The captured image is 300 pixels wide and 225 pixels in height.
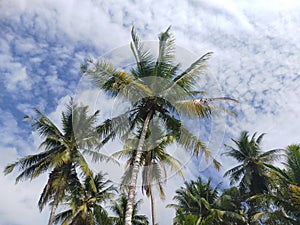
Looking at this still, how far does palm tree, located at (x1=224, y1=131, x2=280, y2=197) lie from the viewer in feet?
96.1

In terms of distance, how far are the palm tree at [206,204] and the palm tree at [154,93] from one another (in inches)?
624

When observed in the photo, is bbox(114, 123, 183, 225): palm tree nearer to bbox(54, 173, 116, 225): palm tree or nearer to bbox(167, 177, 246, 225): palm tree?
bbox(54, 173, 116, 225): palm tree

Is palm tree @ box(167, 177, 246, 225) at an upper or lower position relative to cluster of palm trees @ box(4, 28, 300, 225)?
upper

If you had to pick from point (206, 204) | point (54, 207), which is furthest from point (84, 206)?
point (206, 204)

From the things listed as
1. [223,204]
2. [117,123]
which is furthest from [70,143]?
[223,204]

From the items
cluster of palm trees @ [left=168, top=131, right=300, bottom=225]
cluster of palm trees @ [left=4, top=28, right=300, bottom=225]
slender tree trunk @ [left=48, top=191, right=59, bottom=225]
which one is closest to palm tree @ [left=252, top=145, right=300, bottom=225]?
cluster of palm trees @ [left=4, top=28, right=300, bottom=225]

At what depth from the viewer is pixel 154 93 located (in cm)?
1202

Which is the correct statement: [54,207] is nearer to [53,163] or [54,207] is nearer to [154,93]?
[53,163]

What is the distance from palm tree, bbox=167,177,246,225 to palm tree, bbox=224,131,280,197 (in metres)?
2.07

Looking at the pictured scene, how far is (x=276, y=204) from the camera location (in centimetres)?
1834

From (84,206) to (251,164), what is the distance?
16144mm

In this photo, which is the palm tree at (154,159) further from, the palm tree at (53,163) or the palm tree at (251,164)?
the palm tree at (251,164)

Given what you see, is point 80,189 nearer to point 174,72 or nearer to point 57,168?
point 57,168

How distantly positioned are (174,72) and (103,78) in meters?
2.78
